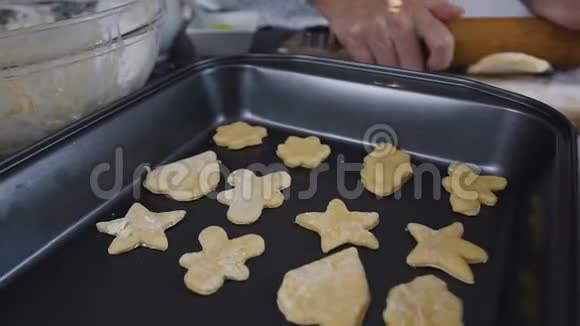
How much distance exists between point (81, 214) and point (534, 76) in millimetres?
779

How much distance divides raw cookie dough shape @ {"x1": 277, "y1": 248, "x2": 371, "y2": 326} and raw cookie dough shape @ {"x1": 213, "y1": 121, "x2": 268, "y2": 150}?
0.92 feet

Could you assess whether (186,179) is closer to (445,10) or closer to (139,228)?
(139,228)

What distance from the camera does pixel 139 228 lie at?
0.62 metres

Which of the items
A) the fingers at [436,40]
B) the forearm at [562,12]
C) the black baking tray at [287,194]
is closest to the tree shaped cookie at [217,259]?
the black baking tray at [287,194]

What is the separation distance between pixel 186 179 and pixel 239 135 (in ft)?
0.42

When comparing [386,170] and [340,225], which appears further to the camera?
[386,170]

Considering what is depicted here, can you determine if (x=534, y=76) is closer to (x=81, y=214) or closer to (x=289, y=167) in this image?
(x=289, y=167)

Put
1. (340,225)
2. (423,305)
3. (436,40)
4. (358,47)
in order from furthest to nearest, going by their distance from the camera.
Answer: (358,47)
(436,40)
(340,225)
(423,305)

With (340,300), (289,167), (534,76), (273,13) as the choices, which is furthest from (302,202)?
(273,13)

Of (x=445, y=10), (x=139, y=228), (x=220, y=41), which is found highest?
(x=445, y=10)

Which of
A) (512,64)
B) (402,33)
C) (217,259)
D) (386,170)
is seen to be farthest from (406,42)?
(217,259)

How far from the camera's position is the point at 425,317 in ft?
1.61

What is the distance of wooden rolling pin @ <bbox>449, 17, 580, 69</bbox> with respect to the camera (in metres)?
0.93

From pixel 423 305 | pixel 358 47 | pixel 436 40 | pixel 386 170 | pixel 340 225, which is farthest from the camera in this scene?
pixel 358 47
